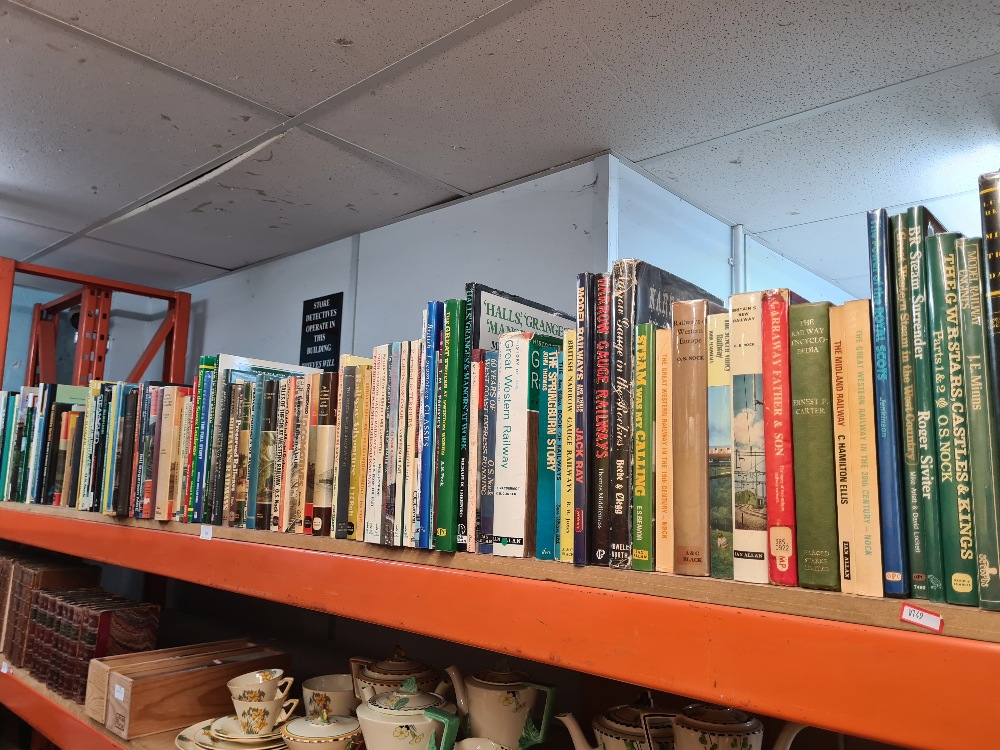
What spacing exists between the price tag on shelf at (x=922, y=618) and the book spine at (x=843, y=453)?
46mm

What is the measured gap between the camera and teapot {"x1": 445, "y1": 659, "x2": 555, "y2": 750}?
106 centimetres

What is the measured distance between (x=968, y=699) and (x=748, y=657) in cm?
17


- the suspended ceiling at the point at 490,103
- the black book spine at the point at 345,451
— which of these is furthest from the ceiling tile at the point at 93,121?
the black book spine at the point at 345,451

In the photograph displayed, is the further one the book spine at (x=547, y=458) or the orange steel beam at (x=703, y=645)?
the book spine at (x=547, y=458)

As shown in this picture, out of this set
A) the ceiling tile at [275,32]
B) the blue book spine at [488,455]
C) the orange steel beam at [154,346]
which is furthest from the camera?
the orange steel beam at [154,346]

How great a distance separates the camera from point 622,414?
773mm

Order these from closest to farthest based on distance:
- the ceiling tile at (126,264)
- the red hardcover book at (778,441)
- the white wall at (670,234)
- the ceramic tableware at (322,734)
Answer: the red hardcover book at (778,441)
the ceramic tableware at (322,734)
the white wall at (670,234)
the ceiling tile at (126,264)

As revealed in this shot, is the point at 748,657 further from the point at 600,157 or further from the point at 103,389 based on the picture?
the point at 103,389

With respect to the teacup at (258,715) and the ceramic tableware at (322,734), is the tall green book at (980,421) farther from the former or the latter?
the teacup at (258,715)

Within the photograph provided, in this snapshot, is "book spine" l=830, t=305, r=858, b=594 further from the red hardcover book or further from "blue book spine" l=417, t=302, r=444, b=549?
"blue book spine" l=417, t=302, r=444, b=549

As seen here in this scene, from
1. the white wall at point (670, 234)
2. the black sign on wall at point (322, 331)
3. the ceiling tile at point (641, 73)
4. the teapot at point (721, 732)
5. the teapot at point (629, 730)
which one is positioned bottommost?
the teapot at point (629, 730)

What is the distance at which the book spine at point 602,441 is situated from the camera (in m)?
0.78

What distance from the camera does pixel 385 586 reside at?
38.4 inches

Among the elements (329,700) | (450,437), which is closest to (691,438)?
(450,437)
